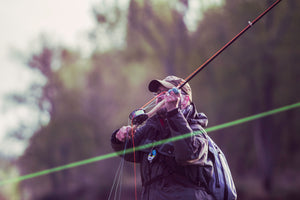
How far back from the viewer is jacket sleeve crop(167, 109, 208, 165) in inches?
87.1

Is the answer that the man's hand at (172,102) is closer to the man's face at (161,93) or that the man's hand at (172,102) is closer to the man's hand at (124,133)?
the man's face at (161,93)

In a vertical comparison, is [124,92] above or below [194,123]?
above

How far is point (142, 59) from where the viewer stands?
1681cm

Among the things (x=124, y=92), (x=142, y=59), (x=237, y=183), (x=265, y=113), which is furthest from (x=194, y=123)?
(x=124, y=92)

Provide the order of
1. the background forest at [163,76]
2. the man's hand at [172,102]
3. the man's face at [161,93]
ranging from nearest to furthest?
1. the man's hand at [172,102]
2. the man's face at [161,93]
3. the background forest at [163,76]

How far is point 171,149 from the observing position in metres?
2.41

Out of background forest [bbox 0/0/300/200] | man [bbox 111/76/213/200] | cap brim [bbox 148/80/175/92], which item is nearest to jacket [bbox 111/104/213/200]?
man [bbox 111/76/213/200]

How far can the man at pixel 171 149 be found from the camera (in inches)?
88.9

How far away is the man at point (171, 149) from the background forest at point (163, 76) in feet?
31.6

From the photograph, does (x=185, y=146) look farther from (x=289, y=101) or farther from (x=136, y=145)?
(x=289, y=101)

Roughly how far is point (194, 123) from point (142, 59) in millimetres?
14459

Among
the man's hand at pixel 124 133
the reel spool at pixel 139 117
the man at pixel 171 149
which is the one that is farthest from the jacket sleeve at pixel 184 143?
the man's hand at pixel 124 133

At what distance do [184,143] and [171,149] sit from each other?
22 cm

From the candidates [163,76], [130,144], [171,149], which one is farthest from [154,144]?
[163,76]
